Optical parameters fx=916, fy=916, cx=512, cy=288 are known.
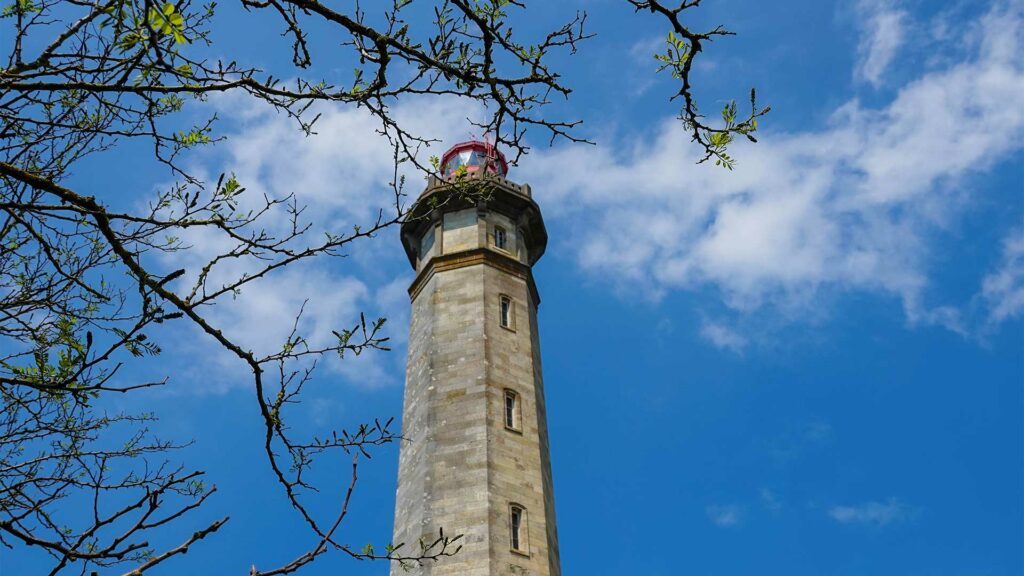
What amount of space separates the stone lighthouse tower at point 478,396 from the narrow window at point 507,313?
0.03 metres

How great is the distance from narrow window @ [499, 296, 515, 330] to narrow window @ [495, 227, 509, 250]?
1717 millimetres

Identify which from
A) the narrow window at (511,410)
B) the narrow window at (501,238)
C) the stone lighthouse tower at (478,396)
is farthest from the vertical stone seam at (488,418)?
the narrow window at (501,238)

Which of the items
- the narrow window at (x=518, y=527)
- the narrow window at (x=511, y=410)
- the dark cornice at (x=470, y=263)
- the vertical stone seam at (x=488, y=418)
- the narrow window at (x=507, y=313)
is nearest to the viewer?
the vertical stone seam at (x=488, y=418)

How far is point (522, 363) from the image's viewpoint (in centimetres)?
2000

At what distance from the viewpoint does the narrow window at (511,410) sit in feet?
60.9

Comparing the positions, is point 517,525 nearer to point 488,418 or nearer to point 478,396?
point 488,418

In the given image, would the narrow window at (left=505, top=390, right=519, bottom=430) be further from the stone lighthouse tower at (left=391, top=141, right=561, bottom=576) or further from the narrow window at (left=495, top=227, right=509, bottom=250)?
the narrow window at (left=495, top=227, right=509, bottom=250)

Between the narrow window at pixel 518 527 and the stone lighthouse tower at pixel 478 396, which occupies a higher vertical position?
the stone lighthouse tower at pixel 478 396

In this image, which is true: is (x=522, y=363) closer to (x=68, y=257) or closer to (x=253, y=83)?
(x=68, y=257)

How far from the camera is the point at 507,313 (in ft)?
68.6

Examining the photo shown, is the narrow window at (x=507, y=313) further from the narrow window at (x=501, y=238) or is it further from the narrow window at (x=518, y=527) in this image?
the narrow window at (x=518, y=527)

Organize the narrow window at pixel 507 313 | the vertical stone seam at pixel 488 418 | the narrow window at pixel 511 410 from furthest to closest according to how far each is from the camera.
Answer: the narrow window at pixel 507 313, the narrow window at pixel 511 410, the vertical stone seam at pixel 488 418

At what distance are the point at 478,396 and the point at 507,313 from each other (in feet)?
9.68

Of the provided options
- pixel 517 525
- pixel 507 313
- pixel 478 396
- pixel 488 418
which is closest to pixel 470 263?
pixel 507 313
